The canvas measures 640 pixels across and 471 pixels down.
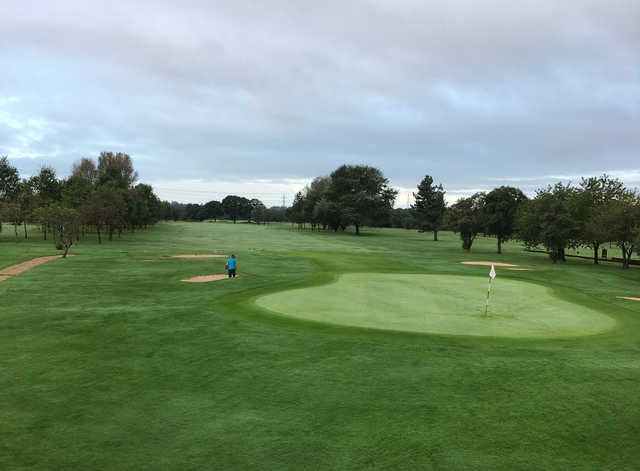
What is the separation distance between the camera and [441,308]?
2052 cm

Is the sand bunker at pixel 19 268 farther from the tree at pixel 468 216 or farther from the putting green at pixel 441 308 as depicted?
the tree at pixel 468 216

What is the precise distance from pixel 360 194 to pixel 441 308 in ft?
321

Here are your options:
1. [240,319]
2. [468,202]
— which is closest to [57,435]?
[240,319]

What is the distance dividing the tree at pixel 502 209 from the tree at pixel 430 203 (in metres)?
36.4

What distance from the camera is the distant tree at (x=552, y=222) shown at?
53812mm

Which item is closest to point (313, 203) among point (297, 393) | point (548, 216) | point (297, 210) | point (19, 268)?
point (297, 210)

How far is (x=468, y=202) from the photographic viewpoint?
69.1 metres

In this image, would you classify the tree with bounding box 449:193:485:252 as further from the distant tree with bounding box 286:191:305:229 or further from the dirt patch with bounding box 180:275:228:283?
the distant tree with bounding box 286:191:305:229

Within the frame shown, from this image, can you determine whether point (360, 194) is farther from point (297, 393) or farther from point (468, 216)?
point (297, 393)

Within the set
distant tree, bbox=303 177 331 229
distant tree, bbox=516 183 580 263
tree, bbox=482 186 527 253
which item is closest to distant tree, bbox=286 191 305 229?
distant tree, bbox=303 177 331 229

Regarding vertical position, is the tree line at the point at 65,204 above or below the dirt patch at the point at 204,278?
above

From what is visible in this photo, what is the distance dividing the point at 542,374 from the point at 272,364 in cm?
736

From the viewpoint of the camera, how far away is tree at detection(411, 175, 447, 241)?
10481 centimetres

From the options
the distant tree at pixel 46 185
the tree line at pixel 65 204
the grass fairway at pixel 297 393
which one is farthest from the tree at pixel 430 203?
the grass fairway at pixel 297 393
